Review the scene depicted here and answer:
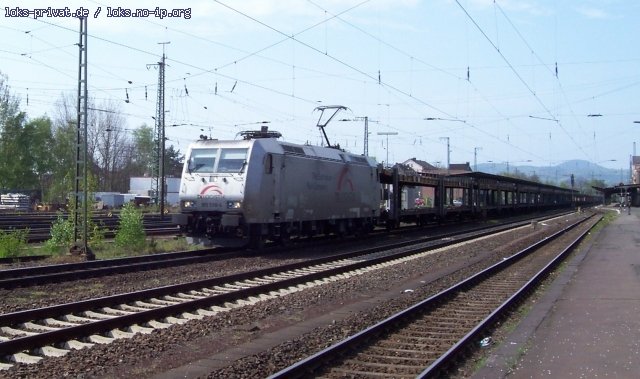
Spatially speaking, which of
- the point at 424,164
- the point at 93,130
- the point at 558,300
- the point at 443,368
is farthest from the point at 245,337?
the point at 424,164

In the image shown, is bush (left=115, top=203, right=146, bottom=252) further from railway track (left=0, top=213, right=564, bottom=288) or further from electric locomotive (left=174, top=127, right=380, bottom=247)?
railway track (left=0, top=213, right=564, bottom=288)

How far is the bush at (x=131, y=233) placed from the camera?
20312 millimetres

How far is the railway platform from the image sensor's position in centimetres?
720

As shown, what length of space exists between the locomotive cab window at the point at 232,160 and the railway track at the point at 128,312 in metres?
4.46

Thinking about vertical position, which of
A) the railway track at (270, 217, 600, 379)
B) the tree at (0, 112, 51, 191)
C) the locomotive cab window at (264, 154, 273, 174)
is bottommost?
the railway track at (270, 217, 600, 379)

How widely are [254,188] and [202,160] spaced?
228 cm

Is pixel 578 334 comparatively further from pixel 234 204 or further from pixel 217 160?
pixel 217 160

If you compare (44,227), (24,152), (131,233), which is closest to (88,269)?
(131,233)

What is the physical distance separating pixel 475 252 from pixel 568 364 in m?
15.6

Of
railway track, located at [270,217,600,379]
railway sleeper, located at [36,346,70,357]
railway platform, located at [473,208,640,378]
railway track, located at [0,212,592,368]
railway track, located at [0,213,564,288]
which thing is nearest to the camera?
railway track, located at [270,217,600,379]

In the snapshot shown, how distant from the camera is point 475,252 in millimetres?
22828

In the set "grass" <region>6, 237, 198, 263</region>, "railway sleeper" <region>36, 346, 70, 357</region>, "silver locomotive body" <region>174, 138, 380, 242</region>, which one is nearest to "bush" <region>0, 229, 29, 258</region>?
"grass" <region>6, 237, 198, 263</region>

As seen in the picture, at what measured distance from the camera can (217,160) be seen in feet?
65.4

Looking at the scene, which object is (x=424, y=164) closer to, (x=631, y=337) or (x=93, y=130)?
(x=93, y=130)
